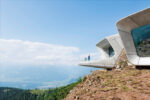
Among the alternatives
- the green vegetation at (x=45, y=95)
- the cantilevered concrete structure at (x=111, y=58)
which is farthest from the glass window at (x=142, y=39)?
the green vegetation at (x=45, y=95)

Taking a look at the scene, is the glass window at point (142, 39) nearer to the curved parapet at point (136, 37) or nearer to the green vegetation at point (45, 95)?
the curved parapet at point (136, 37)

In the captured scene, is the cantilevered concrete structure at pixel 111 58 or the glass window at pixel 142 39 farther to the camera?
the cantilevered concrete structure at pixel 111 58

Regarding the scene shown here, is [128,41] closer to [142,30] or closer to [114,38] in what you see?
[142,30]

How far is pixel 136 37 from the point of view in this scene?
13461 mm

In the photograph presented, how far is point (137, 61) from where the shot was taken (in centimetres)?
1296

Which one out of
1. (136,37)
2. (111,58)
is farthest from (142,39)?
(111,58)

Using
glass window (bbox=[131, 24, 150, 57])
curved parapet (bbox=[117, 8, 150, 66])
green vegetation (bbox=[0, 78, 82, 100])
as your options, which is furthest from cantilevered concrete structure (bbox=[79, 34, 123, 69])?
green vegetation (bbox=[0, 78, 82, 100])

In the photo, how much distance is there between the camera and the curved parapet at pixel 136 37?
1223 cm

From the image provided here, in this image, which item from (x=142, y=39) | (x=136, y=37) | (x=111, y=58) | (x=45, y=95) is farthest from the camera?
(x=45, y=95)

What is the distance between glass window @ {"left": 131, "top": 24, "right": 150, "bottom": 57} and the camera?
497 inches

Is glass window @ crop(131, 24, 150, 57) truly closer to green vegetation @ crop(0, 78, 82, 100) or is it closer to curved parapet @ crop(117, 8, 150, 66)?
curved parapet @ crop(117, 8, 150, 66)

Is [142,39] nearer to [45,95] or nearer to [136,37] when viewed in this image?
[136,37]

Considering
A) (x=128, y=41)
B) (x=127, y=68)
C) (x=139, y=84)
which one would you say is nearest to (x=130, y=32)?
(x=128, y=41)

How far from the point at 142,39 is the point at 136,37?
712 millimetres
